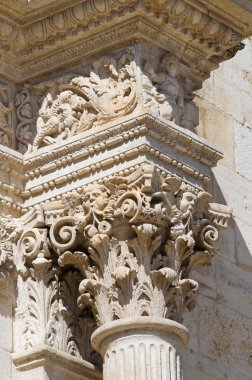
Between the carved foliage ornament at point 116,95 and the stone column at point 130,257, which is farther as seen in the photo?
the carved foliage ornament at point 116,95

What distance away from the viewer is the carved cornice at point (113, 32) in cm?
1325

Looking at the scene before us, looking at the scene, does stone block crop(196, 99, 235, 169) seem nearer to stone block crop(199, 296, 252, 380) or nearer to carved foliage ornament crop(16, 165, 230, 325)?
stone block crop(199, 296, 252, 380)

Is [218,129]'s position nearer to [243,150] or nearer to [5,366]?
[243,150]

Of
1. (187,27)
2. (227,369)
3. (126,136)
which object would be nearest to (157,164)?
(126,136)

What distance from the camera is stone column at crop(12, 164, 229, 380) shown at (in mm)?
12594

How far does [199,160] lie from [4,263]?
1411 millimetres

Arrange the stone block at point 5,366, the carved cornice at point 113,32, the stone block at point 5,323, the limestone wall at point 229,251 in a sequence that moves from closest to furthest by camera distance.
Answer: the stone block at point 5,366, the stone block at point 5,323, the carved cornice at point 113,32, the limestone wall at point 229,251

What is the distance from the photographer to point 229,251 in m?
14.8

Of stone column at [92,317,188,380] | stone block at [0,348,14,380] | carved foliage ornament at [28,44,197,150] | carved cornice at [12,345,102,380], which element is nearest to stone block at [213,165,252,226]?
carved foliage ornament at [28,44,197,150]

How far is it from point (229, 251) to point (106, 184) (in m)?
2.18

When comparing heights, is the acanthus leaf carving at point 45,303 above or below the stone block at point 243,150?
below

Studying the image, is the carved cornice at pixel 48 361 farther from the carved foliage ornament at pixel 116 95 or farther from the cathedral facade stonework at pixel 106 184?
the carved foliage ornament at pixel 116 95

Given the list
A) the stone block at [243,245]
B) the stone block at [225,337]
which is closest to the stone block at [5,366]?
the stone block at [225,337]

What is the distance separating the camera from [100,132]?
42.7ft
